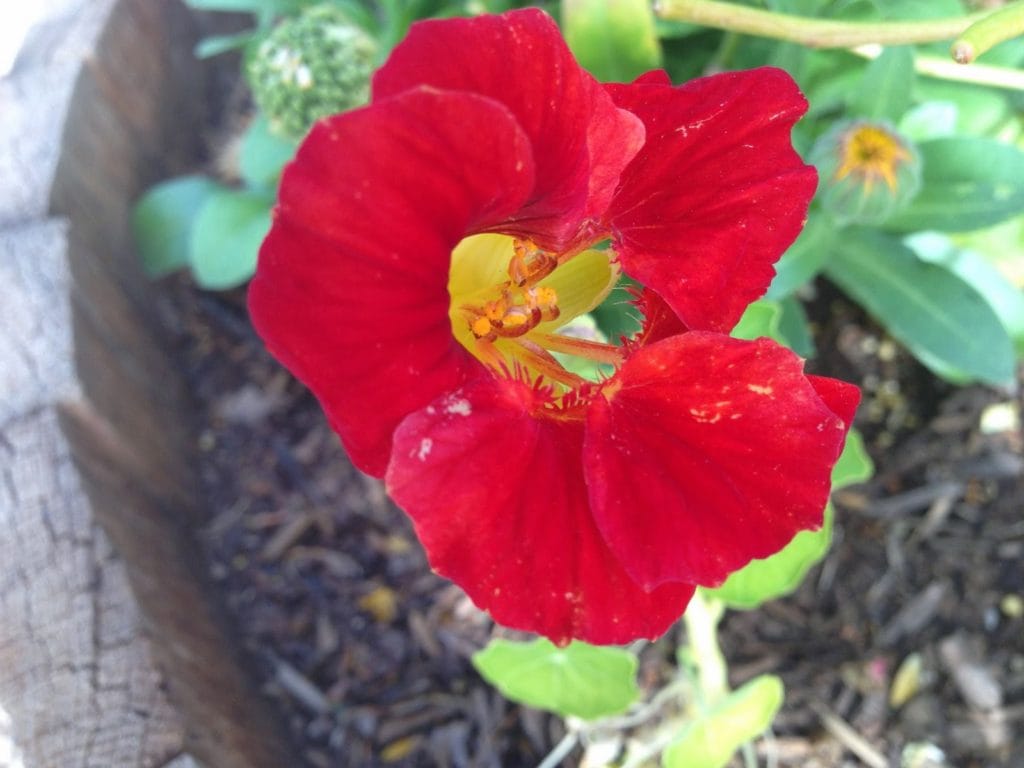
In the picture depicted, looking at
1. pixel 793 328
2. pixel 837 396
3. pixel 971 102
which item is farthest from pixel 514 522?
pixel 971 102

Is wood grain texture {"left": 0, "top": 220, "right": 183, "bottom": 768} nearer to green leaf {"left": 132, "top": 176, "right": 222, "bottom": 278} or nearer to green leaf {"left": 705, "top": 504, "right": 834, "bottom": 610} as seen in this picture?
green leaf {"left": 132, "top": 176, "right": 222, "bottom": 278}

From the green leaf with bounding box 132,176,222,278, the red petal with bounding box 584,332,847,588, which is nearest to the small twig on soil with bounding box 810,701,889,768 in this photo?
the red petal with bounding box 584,332,847,588

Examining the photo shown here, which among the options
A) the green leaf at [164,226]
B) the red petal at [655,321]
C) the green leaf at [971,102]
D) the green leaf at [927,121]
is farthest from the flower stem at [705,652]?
the green leaf at [164,226]

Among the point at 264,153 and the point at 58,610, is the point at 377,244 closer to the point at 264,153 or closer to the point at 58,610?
the point at 58,610

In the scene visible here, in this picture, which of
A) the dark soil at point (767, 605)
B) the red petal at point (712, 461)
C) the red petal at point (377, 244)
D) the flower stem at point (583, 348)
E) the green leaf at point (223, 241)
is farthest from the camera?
the green leaf at point (223, 241)

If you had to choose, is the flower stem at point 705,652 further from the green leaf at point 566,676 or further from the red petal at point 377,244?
the red petal at point 377,244

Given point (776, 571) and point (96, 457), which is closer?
point (776, 571)
